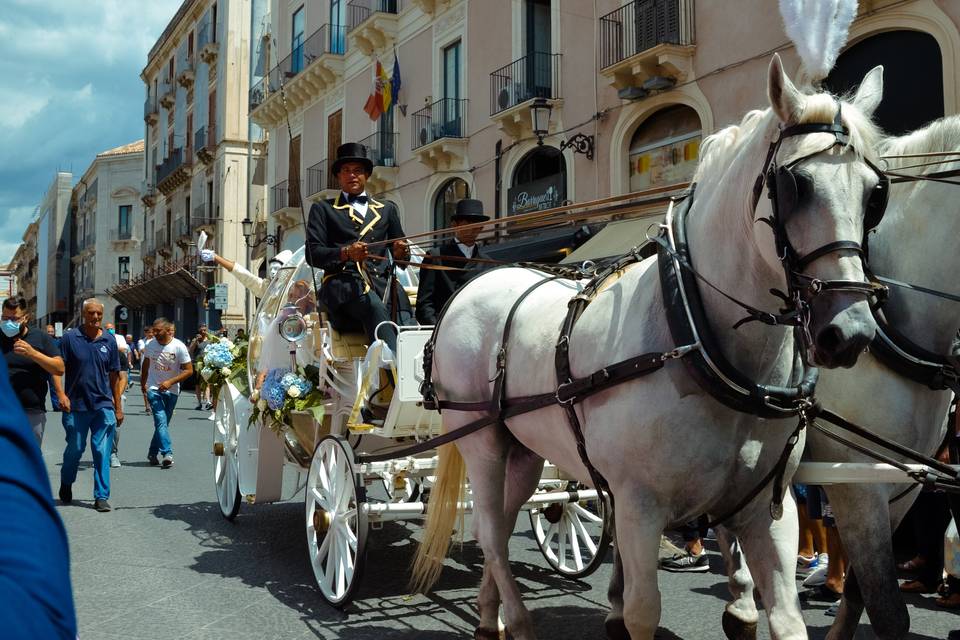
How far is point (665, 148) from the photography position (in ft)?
44.2

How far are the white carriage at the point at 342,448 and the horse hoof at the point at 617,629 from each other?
889 millimetres

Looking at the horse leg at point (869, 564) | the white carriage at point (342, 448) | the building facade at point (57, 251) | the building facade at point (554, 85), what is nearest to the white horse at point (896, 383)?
the horse leg at point (869, 564)

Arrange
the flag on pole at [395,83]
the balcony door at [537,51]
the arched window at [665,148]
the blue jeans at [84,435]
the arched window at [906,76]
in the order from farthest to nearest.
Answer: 1. the flag on pole at [395,83]
2. the balcony door at [537,51]
3. the arched window at [665,148]
4. the arched window at [906,76]
5. the blue jeans at [84,435]

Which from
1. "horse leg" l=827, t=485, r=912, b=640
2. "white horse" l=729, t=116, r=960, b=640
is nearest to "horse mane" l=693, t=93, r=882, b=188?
"white horse" l=729, t=116, r=960, b=640

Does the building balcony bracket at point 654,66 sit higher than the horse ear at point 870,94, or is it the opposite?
the building balcony bracket at point 654,66

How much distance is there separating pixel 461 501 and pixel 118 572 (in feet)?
7.83

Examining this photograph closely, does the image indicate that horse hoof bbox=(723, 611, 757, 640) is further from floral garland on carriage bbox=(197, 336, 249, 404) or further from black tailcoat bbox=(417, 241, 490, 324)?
floral garland on carriage bbox=(197, 336, 249, 404)

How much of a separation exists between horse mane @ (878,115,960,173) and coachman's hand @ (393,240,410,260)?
258 cm

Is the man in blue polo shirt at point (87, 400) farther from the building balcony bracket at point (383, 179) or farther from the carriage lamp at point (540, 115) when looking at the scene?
the building balcony bracket at point (383, 179)

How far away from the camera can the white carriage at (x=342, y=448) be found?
5027 mm

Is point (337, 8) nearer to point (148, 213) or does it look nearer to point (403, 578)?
point (403, 578)

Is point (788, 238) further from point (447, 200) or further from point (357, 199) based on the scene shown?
point (447, 200)

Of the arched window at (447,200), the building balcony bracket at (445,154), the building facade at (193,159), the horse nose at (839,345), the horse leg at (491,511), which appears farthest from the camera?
the building facade at (193,159)

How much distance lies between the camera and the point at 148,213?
48.6 m
